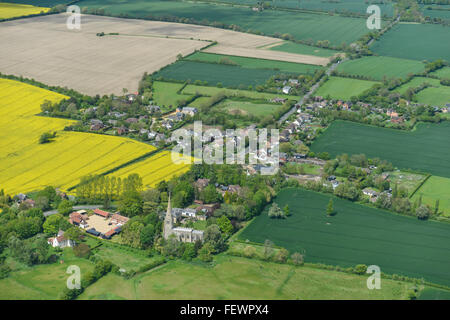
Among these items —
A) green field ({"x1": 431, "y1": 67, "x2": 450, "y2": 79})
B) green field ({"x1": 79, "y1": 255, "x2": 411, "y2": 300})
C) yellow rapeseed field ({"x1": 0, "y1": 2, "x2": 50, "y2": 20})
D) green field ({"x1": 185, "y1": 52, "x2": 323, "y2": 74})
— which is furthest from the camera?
yellow rapeseed field ({"x1": 0, "y1": 2, "x2": 50, "y2": 20})

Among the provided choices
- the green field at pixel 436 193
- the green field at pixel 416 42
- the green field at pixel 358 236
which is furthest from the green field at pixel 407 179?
the green field at pixel 416 42

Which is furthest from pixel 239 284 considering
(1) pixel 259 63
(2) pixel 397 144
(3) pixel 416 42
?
(3) pixel 416 42

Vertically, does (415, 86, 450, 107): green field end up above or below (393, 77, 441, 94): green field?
below

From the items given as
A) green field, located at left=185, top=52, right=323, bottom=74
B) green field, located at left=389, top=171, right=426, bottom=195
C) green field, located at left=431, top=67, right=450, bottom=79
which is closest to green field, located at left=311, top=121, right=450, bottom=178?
green field, located at left=389, top=171, right=426, bottom=195

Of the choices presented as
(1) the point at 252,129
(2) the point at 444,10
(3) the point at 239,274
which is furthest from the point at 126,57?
(2) the point at 444,10

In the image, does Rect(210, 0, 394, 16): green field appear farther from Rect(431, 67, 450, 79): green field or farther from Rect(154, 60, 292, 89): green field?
Rect(154, 60, 292, 89): green field

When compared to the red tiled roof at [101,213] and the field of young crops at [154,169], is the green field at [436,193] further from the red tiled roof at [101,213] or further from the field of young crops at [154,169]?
the red tiled roof at [101,213]

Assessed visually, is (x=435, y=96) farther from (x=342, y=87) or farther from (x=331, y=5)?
(x=331, y=5)
